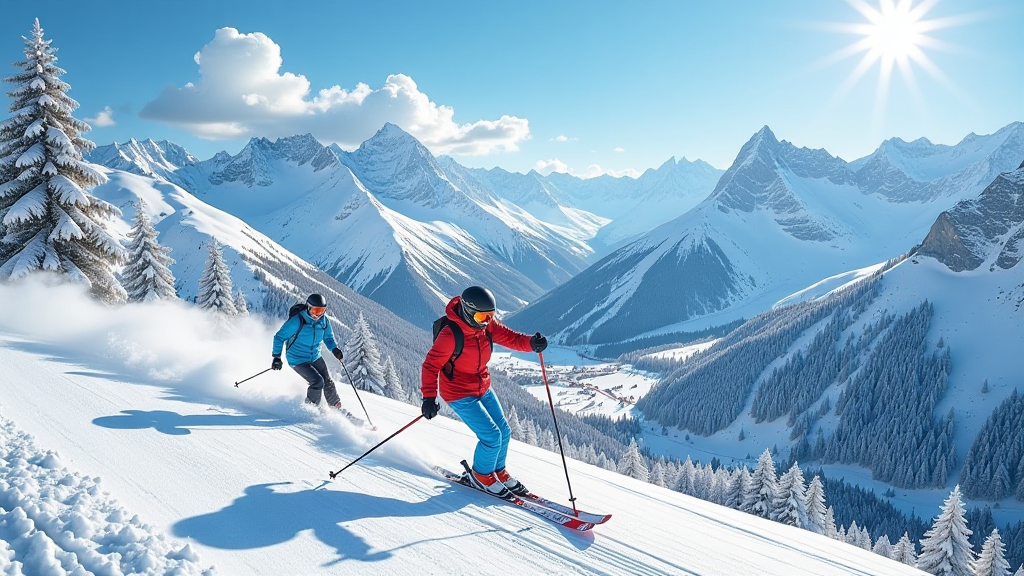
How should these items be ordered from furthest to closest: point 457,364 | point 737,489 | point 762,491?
1. point 737,489
2. point 762,491
3. point 457,364

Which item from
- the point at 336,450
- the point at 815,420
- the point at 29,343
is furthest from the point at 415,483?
the point at 815,420

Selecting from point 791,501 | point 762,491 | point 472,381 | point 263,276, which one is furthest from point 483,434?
point 263,276

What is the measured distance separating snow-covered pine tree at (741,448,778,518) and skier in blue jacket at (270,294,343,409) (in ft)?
94.3

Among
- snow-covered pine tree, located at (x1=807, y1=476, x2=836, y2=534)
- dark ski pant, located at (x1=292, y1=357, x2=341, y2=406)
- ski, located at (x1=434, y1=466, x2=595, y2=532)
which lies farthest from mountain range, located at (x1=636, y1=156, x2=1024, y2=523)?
dark ski pant, located at (x1=292, y1=357, x2=341, y2=406)

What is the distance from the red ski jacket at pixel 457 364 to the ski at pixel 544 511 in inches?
50.4

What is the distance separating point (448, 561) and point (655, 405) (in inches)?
5015

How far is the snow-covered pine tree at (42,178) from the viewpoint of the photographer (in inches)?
719

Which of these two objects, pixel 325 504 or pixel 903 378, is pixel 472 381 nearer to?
pixel 325 504

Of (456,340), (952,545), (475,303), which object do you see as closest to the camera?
(475,303)

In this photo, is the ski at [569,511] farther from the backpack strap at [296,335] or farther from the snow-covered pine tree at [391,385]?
the snow-covered pine tree at [391,385]

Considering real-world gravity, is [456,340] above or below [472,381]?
above

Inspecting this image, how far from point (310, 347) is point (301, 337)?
290 millimetres

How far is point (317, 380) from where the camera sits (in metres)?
10.7

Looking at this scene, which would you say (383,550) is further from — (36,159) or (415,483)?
(36,159)
